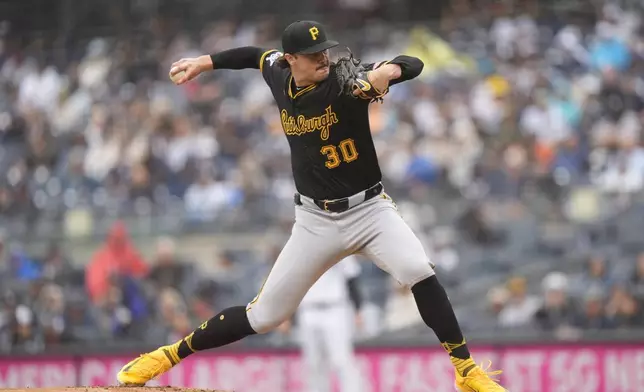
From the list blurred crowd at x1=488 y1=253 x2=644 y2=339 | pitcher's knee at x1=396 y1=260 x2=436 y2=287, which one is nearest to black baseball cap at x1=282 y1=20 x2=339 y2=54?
pitcher's knee at x1=396 y1=260 x2=436 y2=287

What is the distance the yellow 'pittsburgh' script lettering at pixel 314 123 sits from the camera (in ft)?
19.5

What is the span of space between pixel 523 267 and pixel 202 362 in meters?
3.63

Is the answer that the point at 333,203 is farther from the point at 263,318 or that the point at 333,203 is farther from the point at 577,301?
the point at 577,301

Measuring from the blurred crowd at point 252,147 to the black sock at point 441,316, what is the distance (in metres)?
5.70

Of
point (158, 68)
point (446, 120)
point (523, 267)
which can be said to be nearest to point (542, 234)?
point (523, 267)

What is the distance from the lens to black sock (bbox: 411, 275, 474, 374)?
601 centimetres

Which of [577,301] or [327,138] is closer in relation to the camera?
[327,138]

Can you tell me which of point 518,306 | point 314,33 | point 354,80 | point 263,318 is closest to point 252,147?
point 518,306

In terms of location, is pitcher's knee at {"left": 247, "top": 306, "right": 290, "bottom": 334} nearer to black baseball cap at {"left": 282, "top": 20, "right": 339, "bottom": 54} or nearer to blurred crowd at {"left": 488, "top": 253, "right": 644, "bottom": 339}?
black baseball cap at {"left": 282, "top": 20, "right": 339, "bottom": 54}

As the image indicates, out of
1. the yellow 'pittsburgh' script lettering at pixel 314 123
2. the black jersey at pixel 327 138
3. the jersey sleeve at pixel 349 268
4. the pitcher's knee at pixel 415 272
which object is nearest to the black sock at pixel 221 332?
the black jersey at pixel 327 138

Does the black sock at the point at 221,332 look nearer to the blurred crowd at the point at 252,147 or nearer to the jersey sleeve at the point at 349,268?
the jersey sleeve at the point at 349,268

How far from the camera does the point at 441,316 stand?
6.04 m

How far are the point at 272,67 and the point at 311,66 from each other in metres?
0.43

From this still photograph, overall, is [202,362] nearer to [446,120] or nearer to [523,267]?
[523,267]
